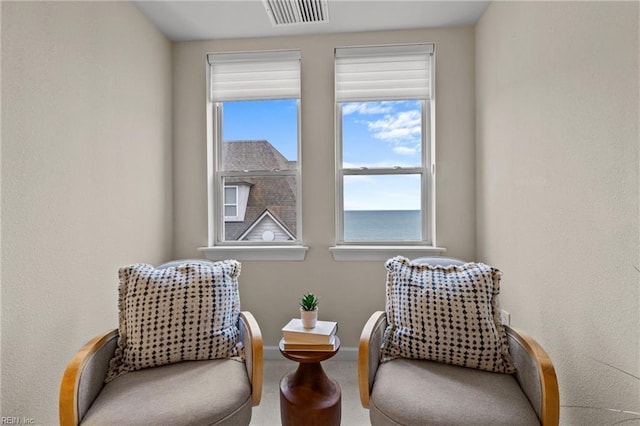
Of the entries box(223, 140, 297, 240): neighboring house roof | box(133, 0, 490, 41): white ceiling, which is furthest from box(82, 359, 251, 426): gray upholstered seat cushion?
box(133, 0, 490, 41): white ceiling

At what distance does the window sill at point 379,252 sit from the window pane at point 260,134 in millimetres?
776

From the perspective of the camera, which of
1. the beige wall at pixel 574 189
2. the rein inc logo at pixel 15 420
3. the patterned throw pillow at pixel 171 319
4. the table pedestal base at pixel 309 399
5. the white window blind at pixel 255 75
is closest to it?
the beige wall at pixel 574 189

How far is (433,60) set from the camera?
2.41m

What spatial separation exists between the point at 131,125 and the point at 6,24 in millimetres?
797

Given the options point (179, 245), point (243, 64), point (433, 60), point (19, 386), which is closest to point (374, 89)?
point (433, 60)

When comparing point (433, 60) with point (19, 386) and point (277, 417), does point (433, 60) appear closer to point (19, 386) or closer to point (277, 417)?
point (277, 417)

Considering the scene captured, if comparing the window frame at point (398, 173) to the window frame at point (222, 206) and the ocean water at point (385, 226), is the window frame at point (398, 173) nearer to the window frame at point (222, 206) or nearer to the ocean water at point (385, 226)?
the ocean water at point (385, 226)

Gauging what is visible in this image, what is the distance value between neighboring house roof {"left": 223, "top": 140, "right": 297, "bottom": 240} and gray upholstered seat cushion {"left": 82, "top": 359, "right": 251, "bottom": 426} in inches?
49.3

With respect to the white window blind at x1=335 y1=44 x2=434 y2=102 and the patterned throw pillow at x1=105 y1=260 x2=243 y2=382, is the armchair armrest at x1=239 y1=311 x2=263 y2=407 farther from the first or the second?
the white window blind at x1=335 y1=44 x2=434 y2=102

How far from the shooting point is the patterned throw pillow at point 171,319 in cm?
151

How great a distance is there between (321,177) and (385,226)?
24.8 inches

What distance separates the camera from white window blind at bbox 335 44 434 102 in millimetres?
2432

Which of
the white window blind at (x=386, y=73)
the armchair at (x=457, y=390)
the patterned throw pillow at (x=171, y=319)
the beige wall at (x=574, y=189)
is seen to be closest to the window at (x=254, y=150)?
the white window blind at (x=386, y=73)

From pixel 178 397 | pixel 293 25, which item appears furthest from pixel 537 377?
pixel 293 25
